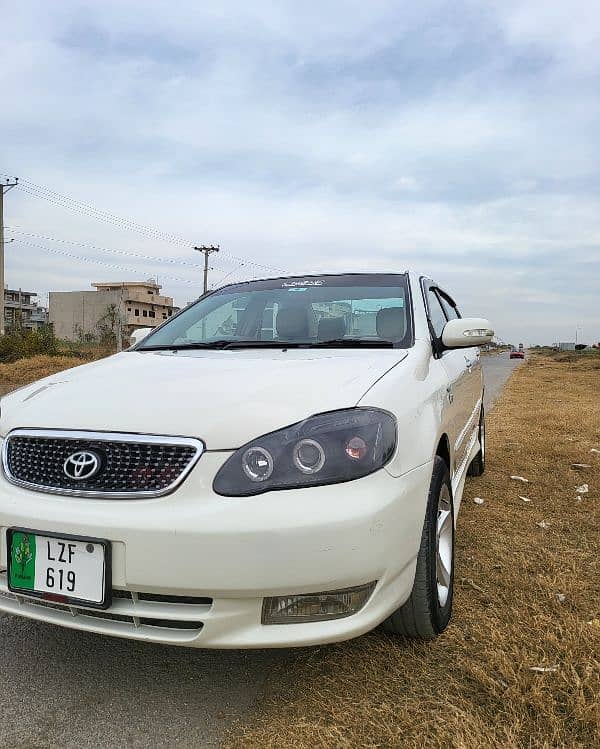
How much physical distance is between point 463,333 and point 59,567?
1.89 m

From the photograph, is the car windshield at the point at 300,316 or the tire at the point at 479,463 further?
the tire at the point at 479,463

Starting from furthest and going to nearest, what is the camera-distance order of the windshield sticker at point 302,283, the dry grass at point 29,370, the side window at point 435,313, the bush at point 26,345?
the bush at point 26,345
the dry grass at point 29,370
the windshield sticker at point 302,283
the side window at point 435,313

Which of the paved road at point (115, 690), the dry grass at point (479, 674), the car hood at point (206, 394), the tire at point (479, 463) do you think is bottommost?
the paved road at point (115, 690)

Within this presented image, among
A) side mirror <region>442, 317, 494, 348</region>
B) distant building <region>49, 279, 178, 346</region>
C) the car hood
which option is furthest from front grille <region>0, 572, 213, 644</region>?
distant building <region>49, 279, 178, 346</region>

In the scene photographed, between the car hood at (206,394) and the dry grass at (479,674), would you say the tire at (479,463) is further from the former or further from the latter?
the car hood at (206,394)

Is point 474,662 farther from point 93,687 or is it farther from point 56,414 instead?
point 56,414

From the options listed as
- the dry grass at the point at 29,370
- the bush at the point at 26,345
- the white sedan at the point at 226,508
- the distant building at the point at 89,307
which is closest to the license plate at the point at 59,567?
the white sedan at the point at 226,508

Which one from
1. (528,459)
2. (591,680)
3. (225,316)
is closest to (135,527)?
(591,680)

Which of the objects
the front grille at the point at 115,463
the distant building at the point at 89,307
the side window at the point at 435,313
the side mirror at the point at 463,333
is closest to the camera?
the front grille at the point at 115,463

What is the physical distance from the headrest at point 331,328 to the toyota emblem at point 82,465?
1.29 meters

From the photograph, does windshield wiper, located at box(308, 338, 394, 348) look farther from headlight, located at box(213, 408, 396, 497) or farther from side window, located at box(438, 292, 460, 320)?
side window, located at box(438, 292, 460, 320)

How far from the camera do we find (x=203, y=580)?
64.4 inches

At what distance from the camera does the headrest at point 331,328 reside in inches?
111

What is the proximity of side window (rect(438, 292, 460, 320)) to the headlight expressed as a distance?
7.93ft
